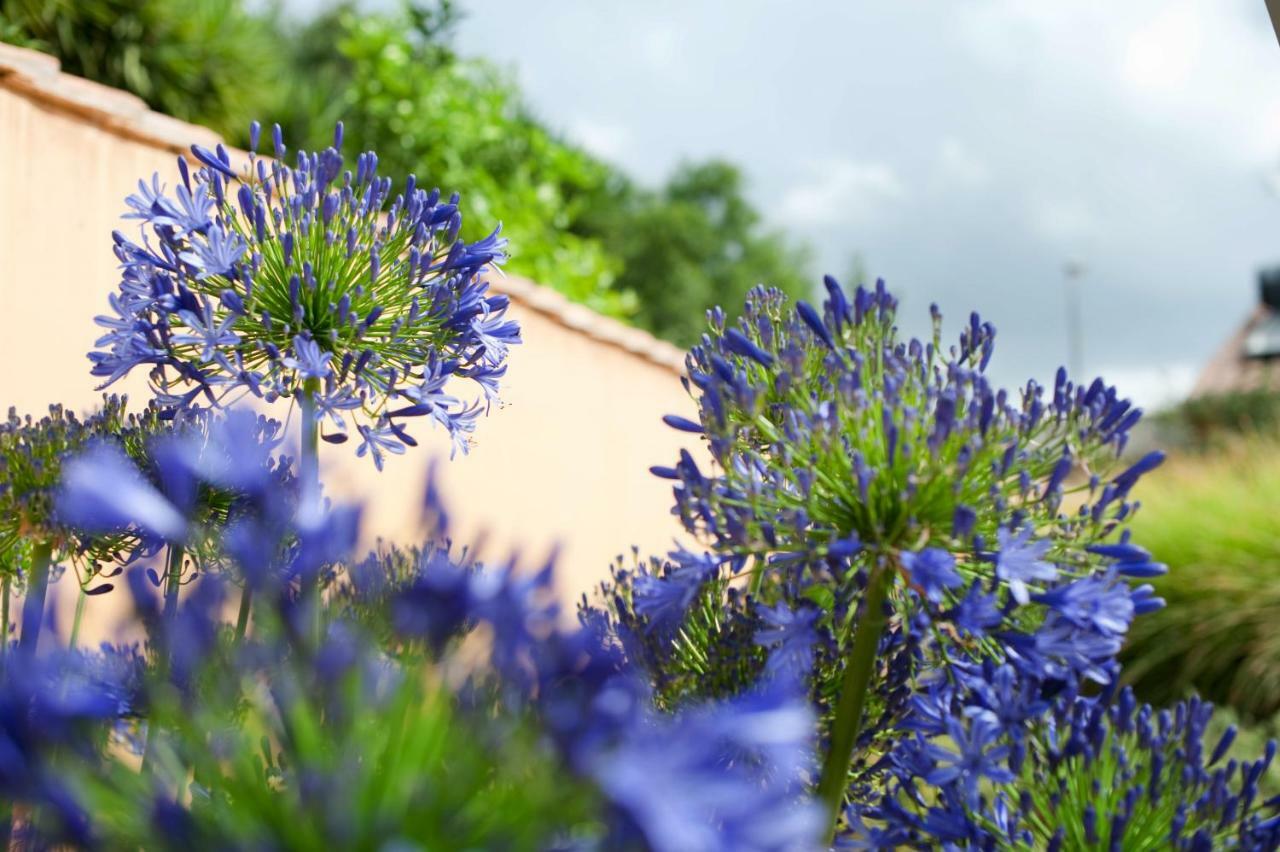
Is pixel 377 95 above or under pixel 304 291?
above

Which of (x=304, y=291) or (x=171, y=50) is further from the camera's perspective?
(x=171, y=50)

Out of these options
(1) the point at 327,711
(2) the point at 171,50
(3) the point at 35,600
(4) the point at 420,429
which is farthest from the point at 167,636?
(2) the point at 171,50

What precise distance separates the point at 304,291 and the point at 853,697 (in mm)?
858

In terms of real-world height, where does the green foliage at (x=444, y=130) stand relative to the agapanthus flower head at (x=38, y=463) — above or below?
above

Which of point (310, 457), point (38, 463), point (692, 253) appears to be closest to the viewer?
point (310, 457)

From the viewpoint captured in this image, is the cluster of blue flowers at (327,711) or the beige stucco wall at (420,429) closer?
the cluster of blue flowers at (327,711)

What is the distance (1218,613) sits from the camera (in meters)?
A: 7.60

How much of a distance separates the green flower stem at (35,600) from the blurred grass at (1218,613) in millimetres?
7129

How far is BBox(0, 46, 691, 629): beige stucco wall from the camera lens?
3.58m

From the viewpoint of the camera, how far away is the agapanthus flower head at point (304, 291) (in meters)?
1.50

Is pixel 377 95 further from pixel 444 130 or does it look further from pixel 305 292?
pixel 305 292

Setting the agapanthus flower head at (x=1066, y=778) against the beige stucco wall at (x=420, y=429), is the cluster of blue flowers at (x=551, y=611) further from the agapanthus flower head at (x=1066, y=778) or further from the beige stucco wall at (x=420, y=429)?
the beige stucco wall at (x=420, y=429)

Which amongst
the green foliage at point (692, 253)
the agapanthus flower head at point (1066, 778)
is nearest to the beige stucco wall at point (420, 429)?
the agapanthus flower head at point (1066, 778)

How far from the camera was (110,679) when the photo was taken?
1134 millimetres
